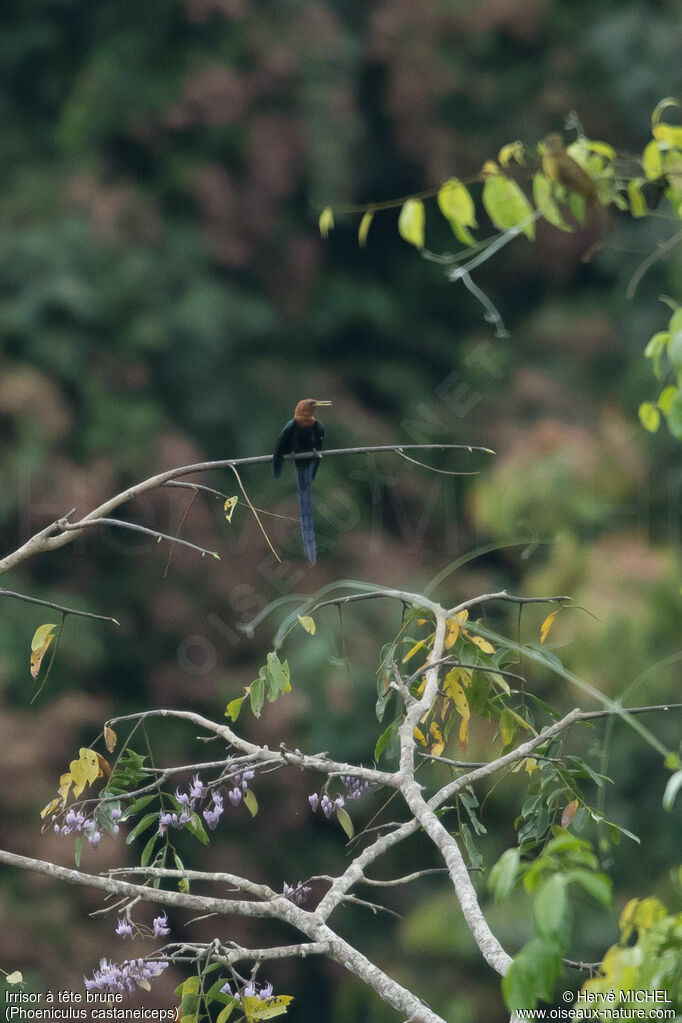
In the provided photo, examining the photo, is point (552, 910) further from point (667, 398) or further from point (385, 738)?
point (385, 738)

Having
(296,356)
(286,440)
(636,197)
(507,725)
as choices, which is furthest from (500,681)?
(296,356)

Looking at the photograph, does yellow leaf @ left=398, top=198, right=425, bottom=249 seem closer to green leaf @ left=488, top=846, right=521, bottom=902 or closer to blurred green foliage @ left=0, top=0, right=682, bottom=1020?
green leaf @ left=488, top=846, right=521, bottom=902

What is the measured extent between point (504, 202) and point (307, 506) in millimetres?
846

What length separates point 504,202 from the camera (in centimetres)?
77

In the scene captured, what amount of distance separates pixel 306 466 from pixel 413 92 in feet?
14.4

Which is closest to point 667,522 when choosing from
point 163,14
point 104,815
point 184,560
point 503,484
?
point 503,484

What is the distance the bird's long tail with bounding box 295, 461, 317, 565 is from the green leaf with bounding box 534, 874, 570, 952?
0.89 meters

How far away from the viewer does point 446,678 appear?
1305 millimetres

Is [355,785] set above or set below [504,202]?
below

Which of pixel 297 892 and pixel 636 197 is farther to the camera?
pixel 297 892

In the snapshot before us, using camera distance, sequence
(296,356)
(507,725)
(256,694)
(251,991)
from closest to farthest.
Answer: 1. (251,991)
2. (256,694)
3. (507,725)
4. (296,356)

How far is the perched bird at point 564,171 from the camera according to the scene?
0.77 metres

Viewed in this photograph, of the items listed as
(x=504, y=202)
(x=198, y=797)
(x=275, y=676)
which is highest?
(x=504, y=202)

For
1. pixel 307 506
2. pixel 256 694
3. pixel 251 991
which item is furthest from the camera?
pixel 307 506
